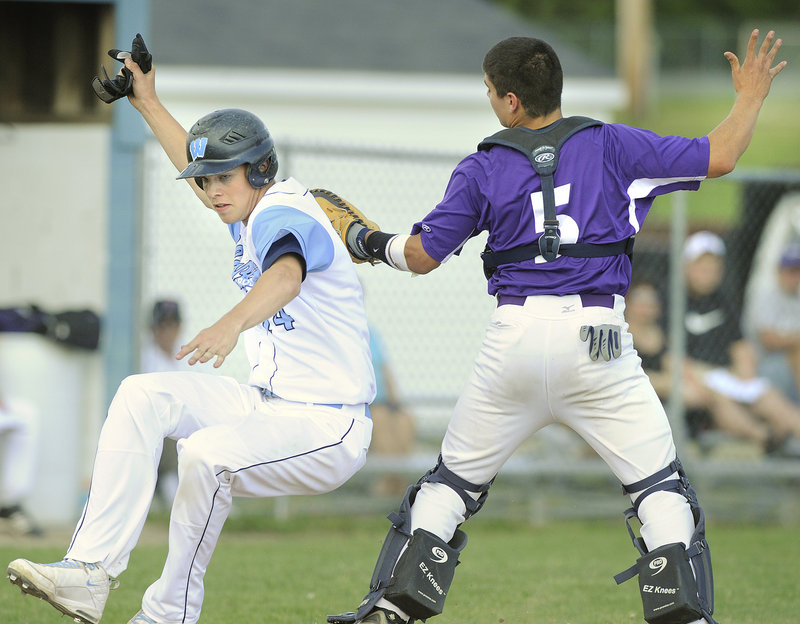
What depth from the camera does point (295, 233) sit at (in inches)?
173

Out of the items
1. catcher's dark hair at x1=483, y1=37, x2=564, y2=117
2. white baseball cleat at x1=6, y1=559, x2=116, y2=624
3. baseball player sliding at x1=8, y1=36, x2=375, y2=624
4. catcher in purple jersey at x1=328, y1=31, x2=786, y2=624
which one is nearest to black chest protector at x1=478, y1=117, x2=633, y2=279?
catcher in purple jersey at x1=328, y1=31, x2=786, y2=624

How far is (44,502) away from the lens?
8.45 metres

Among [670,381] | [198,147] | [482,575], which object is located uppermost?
[198,147]

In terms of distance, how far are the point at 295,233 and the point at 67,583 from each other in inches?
58.1

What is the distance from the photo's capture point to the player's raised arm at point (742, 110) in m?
4.70

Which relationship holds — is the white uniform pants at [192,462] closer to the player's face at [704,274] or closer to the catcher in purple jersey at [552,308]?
the catcher in purple jersey at [552,308]

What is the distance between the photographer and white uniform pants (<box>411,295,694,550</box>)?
4.56 m

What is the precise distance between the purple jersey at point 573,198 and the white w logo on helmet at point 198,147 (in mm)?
921

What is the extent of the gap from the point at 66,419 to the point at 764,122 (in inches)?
1173

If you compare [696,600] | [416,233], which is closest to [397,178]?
[416,233]

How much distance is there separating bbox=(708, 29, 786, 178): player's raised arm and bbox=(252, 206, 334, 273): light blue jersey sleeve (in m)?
1.56

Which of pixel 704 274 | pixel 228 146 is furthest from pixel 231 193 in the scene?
pixel 704 274

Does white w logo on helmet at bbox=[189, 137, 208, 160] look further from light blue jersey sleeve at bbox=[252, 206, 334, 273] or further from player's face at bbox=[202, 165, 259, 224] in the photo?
light blue jersey sleeve at bbox=[252, 206, 334, 273]

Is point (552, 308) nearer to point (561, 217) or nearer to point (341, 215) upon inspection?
point (561, 217)
